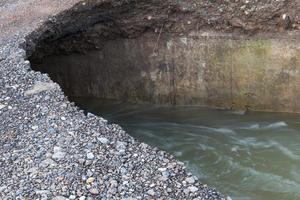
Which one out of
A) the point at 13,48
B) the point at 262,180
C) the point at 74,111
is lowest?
the point at 262,180

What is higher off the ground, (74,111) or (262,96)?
(74,111)

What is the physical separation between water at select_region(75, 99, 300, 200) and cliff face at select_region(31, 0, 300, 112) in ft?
1.02

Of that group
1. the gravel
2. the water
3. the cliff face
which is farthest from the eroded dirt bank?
the water

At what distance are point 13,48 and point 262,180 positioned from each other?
3921 mm

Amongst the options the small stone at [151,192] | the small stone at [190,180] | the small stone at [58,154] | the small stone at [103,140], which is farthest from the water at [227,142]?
the small stone at [58,154]

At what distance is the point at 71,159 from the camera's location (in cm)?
451

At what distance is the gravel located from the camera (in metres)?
4.12

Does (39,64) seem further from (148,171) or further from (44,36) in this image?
(148,171)

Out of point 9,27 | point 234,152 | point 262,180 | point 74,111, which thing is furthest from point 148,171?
point 9,27

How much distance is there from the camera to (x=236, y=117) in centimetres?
845

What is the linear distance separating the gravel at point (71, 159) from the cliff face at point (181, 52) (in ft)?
7.87

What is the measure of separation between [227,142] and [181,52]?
6.31 ft

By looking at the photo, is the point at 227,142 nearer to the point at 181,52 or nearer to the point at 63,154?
the point at 181,52

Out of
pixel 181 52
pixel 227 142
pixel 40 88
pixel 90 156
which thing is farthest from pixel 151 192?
pixel 181 52
